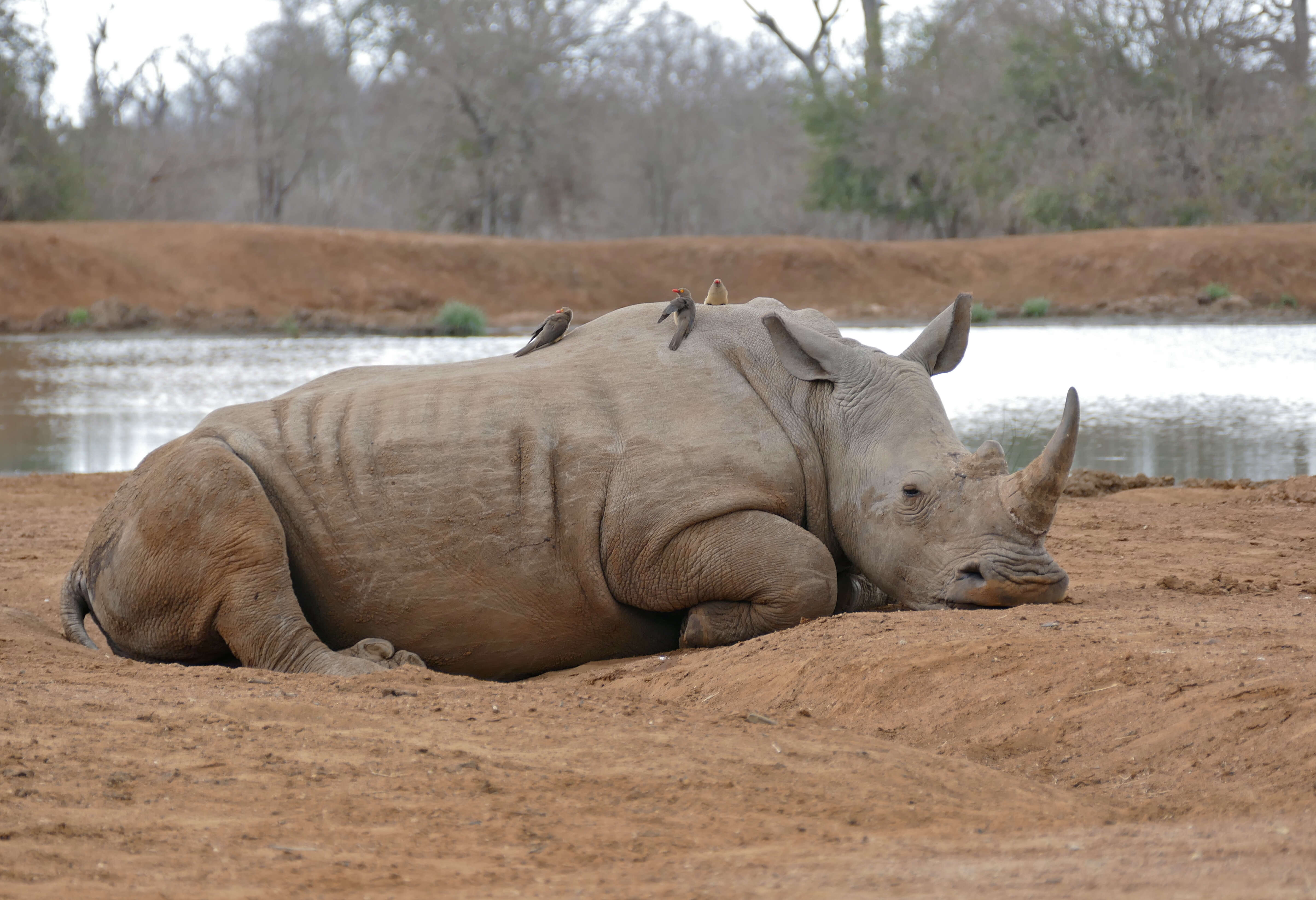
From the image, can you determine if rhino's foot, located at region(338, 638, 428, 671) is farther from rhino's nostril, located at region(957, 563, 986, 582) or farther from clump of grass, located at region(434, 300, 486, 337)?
clump of grass, located at region(434, 300, 486, 337)

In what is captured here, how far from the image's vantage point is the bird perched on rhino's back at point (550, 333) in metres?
5.75

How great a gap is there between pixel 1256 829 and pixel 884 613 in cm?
211

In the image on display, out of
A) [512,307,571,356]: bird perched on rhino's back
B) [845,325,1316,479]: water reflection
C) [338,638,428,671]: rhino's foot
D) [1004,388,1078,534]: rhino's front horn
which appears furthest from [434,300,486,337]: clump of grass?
[1004,388,1078,534]: rhino's front horn

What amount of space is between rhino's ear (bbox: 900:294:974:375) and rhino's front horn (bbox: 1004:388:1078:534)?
2.91ft

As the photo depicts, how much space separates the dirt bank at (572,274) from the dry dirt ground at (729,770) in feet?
60.1

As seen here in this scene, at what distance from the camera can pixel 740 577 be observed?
4930 mm

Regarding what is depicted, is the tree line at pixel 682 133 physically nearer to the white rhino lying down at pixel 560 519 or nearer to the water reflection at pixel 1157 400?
the water reflection at pixel 1157 400

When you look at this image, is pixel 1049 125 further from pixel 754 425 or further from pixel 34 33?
pixel 754 425

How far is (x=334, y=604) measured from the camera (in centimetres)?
517

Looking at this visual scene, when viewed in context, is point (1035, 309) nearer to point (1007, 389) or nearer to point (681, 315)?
point (1007, 389)

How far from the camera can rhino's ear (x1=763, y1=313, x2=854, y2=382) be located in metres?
5.32

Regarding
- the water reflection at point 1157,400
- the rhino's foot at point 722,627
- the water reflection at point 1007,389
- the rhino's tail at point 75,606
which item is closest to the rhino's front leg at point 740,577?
the rhino's foot at point 722,627

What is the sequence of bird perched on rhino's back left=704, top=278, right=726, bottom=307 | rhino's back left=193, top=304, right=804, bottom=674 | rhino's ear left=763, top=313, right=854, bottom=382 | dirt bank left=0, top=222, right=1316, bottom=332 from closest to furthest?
1. rhino's back left=193, top=304, right=804, bottom=674
2. rhino's ear left=763, top=313, right=854, bottom=382
3. bird perched on rhino's back left=704, top=278, right=726, bottom=307
4. dirt bank left=0, top=222, right=1316, bottom=332

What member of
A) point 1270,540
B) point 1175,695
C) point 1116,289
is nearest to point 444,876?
point 1175,695
